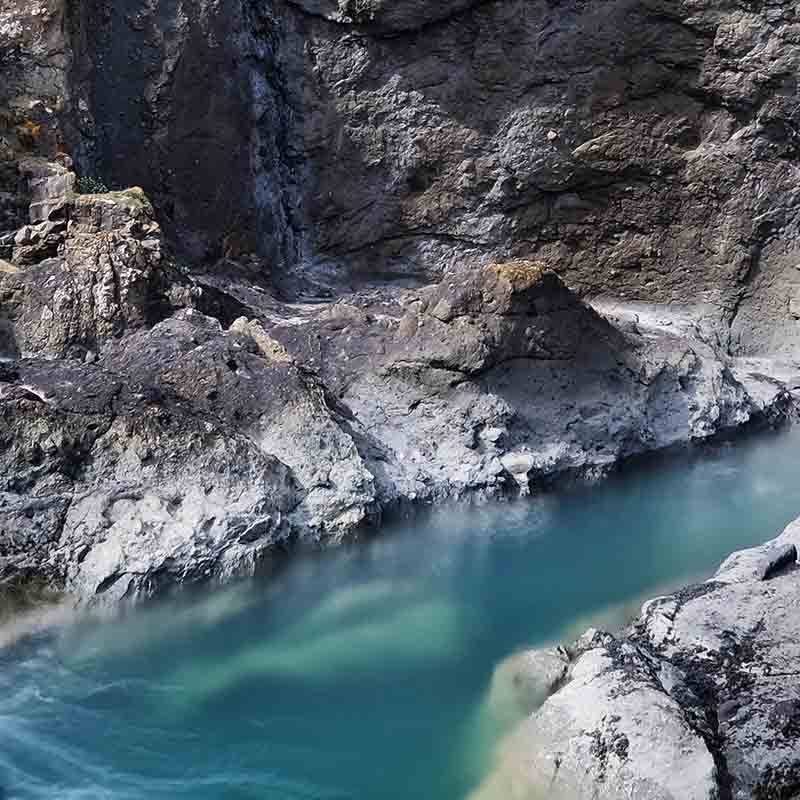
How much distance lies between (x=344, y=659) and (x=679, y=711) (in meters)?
2.20

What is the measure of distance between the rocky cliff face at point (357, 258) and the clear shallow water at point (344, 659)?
41 centimetres

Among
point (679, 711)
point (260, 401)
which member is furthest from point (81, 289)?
point (679, 711)

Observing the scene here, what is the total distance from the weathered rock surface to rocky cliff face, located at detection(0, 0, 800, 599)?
8.48ft

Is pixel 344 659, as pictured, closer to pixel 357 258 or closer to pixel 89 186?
pixel 89 186

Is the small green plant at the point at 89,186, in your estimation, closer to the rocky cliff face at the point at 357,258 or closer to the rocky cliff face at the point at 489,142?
the rocky cliff face at the point at 357,258

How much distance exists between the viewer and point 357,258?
1459 centimetres

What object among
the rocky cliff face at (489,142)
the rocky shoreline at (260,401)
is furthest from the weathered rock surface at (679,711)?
the rocky cliff face at (489,142)

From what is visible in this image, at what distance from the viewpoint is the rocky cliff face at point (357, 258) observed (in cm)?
805

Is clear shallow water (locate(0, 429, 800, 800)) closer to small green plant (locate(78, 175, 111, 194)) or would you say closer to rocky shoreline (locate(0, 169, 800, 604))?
rocky shoreline (locate(0, 169, 800, 604))

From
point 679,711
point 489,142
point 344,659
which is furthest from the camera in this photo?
point 489,142

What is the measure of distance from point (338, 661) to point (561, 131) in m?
8.94

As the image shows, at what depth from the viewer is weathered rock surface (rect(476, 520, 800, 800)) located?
5.42 metres

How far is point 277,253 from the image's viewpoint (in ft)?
46.2

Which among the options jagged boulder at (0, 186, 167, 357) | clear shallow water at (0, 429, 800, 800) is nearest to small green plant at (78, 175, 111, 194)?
jagged boulder at (0, 186, 167, 357)
